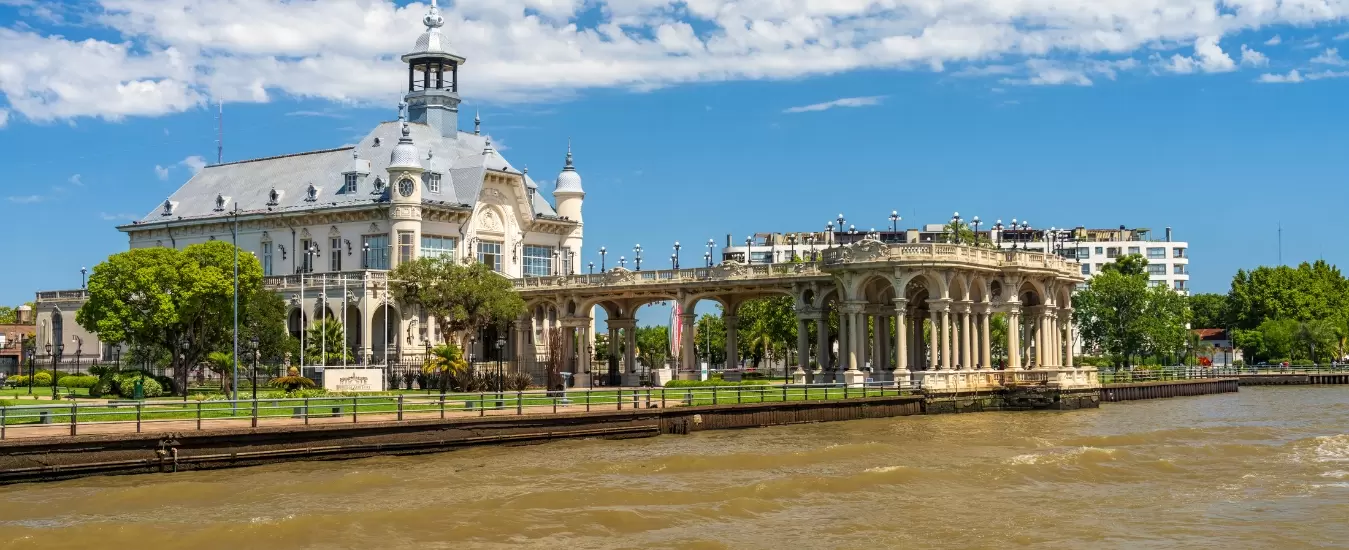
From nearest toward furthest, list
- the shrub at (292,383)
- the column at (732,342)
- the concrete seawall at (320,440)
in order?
the concrete seawall at (320,440) < the shrub at (292,383) < the column at (732,342)

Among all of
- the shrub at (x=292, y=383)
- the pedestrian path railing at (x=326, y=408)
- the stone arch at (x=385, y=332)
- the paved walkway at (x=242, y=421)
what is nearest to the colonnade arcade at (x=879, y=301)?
the pedestrian path railing at (x=326, y=408)

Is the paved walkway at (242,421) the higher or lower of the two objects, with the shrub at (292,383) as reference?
lower

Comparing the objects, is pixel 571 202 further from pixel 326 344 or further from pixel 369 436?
pixel 369 436

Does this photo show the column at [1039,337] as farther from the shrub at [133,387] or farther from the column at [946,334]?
the shrub at [133,387]

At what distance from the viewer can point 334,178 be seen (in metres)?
97.9

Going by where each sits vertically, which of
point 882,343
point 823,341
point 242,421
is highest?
point 823,341

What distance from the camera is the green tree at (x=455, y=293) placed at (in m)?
78.0

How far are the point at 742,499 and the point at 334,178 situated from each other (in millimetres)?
68836

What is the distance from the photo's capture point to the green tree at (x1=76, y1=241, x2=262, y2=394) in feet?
228

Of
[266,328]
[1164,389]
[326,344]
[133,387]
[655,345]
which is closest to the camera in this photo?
[133,387]

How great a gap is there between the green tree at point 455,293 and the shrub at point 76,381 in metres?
16.9

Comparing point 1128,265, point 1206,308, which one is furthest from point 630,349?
point 1206,308

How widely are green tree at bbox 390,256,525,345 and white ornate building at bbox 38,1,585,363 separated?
21.2 ft

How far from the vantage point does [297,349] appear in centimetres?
8256
